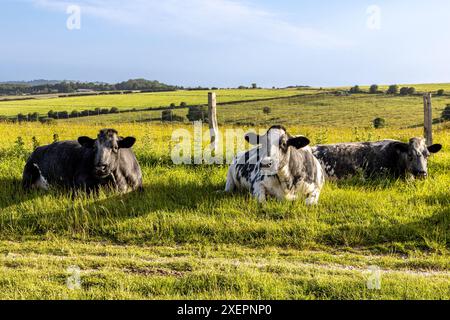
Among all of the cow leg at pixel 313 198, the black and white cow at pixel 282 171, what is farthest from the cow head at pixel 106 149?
the cow leg at pixel 313 198

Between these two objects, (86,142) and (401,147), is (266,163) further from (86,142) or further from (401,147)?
(401,147)

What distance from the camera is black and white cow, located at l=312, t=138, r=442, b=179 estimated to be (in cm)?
1102

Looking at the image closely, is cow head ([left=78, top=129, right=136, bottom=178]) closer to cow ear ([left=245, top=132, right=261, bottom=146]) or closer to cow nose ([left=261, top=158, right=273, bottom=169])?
cow ear ([left=245, top=132, right=261, bottom=146])

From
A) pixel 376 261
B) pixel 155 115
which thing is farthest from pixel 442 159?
pixel 155 115

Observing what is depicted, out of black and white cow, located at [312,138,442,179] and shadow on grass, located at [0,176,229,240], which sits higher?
black and white cow, located at [312,138,442,179]

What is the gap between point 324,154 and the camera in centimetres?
1170

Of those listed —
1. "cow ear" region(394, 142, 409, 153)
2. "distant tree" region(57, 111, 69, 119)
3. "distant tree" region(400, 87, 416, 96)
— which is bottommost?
"cow ear" region(394, 142, 409, 153)

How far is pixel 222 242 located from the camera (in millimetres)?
7664

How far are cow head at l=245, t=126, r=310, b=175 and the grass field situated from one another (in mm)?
734

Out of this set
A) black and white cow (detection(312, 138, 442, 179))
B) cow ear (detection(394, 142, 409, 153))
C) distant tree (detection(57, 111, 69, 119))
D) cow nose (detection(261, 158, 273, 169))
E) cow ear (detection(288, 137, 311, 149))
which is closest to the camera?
cow nose (detection(261, 158, 273, 169))

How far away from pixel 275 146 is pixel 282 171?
0.56 meters

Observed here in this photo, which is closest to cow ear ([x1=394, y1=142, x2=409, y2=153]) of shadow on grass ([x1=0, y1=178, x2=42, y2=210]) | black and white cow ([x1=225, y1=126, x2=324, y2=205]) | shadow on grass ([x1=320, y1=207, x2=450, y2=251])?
black and white cow ([x1=225, y1=126, x2=324, y2=205])

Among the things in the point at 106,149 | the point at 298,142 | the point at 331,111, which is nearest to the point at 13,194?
the point at 106,149
